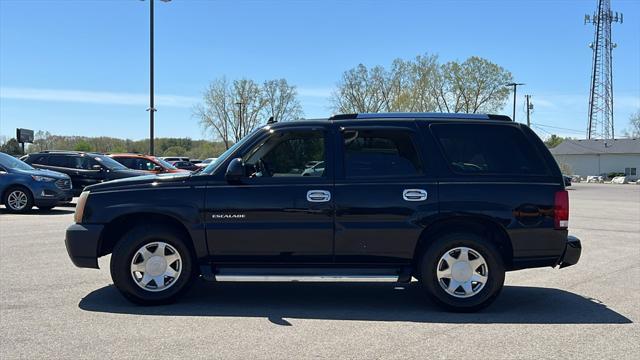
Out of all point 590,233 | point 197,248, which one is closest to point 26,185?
point 197,248

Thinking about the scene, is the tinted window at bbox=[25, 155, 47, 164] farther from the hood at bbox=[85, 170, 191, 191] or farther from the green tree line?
the green tree line

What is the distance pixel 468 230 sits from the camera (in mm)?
5750

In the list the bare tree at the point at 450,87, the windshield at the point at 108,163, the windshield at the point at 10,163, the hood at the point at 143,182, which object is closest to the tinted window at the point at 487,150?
the hood at the point at 143,182

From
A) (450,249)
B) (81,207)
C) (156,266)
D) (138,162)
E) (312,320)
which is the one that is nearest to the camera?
(312,320)

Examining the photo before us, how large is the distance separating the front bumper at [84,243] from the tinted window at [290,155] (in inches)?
69.5

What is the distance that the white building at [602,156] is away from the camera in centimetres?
6938

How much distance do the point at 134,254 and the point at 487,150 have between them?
3.84 meters

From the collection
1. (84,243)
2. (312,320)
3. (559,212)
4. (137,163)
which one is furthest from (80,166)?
(559,212)

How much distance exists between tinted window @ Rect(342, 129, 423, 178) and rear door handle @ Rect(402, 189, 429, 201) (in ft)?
0.64

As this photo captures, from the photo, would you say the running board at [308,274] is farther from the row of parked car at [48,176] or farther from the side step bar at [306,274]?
the row of parked car at [48,176]

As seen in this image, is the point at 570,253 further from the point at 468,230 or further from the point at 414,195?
the point at 414,195

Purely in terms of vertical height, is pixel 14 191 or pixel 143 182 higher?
pixel 143 182

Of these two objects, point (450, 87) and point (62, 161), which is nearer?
point (62, 161)

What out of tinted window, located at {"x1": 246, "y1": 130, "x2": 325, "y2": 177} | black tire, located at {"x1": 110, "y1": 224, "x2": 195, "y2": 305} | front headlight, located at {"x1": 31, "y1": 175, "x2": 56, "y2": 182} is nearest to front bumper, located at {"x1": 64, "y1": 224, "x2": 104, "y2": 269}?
black tire, located at {"x1": 110, "y1": 224, "x2": 195, "y2": 305}
